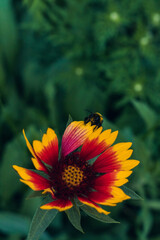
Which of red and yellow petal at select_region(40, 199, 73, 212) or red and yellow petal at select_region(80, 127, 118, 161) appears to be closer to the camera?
red and yellow petal at select_region(40, 199, 73, 212)

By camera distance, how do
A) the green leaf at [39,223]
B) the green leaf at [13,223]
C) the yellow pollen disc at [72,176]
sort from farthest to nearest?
the green leaf at [13,223]
the yellow pollen disc at [72,176]
the green leaf at [39,223]

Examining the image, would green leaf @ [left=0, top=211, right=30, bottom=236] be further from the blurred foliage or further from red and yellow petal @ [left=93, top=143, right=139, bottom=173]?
red and yellow petal @ [left=93, top=143, right=139, bottom=173]

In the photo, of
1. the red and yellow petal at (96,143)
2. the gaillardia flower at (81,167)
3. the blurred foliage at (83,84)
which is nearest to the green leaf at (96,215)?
the gaillardia flower at (81,167)

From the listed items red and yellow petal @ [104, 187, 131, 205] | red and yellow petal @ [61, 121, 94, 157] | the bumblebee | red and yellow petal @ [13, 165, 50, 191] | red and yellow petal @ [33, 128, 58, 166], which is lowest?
red and yellow petal @ [104, 187, 131, 205]

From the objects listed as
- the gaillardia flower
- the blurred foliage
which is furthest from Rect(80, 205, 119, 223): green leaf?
the blurred foliage

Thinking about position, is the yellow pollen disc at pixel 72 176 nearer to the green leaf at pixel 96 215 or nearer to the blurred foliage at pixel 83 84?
the green leaf at pixel 96 215

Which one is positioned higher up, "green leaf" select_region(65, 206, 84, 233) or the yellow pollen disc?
the yellow pollen disc

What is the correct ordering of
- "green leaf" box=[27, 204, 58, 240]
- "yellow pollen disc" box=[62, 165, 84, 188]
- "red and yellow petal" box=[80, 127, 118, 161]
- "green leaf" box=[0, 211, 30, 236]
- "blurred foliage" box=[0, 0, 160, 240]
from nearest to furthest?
1. "green leaf" box=[27, 204, 58, 240]
2. "red and yellow petal" box=[80, 127, 118, 161]
3. "yellow pollen disc" box=[62, 165, 84, 188]
4. "green leaf" box=[0, 211, 30, 236]
5. "blurred foliage" box=[0, 0, 160, 240]

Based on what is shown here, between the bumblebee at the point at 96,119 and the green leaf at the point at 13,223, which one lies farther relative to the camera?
the green leaf at the point at 13,223

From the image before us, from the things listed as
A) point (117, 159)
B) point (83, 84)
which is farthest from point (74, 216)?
point (83, 84)
